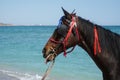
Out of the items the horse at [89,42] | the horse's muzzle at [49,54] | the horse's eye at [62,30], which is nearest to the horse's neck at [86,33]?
the horse at [89,42]

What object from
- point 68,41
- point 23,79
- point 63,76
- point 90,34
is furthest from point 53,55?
point 63,76

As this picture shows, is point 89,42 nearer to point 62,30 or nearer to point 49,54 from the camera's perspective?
point 62,30

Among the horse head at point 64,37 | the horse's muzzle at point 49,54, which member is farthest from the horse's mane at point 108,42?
the horse's muzzle at point 49,54

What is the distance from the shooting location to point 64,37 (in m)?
4.38

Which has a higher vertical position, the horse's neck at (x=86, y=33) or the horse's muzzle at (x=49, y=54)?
the horse's neck at (x=86, y=33)

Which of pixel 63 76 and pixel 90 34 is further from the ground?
pixel 90 34

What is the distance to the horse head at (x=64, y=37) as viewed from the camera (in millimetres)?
4379

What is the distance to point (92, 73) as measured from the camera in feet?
56.2

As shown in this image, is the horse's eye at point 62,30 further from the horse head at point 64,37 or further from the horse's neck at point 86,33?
the horse's neck at point 86,33

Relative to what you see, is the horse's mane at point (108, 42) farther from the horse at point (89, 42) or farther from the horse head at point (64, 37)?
the horse head at point (64, 37)

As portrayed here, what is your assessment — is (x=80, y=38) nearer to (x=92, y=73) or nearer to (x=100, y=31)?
(x=100, y=31)

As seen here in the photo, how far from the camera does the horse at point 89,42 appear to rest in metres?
4.39

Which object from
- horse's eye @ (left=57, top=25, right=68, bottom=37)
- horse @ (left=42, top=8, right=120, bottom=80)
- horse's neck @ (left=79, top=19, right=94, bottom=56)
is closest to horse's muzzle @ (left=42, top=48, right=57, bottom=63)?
horse @ (left=42, top=8, right=120, bottom=80)

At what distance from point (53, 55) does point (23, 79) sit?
1042cm
